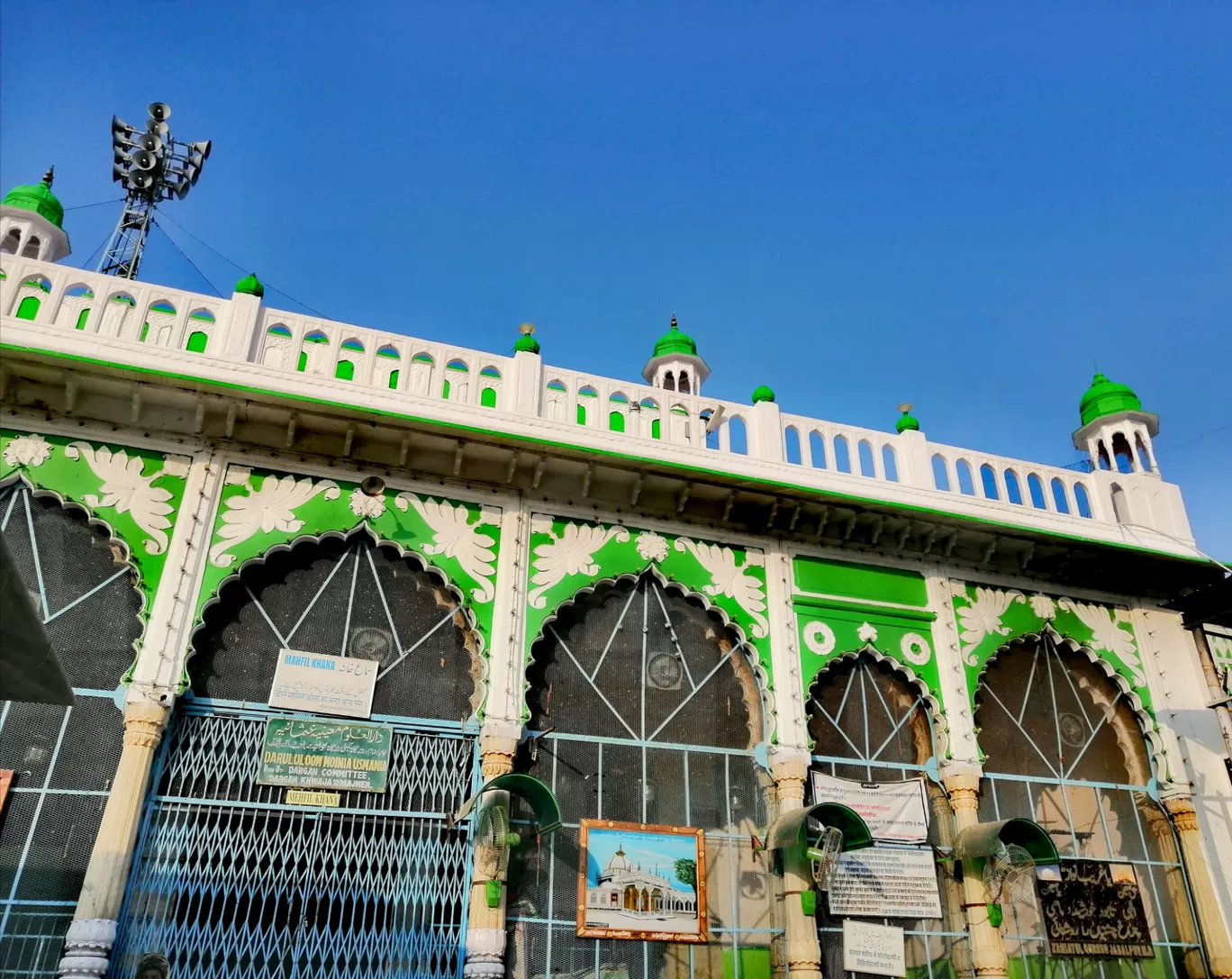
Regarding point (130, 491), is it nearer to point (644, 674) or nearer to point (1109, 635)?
point (644, 674)

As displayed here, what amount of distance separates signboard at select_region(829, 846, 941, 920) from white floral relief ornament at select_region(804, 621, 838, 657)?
6.51ft

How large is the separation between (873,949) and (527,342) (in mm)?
7011

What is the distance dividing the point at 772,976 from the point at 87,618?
22.6ft

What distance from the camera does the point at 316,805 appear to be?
8758 mm

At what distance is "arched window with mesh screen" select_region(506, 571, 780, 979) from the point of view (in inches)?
356

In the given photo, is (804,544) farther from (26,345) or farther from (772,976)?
(26,345)

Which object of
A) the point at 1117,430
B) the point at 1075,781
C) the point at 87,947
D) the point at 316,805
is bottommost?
the point at 87,947

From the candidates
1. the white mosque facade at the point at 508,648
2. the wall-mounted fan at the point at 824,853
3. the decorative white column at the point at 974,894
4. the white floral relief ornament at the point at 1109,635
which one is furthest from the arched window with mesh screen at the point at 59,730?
the white floral relief ornament at the point at 1109,635

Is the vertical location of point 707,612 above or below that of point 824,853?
above

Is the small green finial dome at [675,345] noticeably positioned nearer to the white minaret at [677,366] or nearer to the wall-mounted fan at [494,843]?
the white minaret at [677,366]

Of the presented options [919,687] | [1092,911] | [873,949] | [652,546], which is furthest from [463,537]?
[1092,911]

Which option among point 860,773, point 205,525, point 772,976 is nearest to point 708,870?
point 772,976

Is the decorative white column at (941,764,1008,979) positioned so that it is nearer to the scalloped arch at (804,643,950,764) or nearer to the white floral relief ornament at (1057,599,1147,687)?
the scalloped arch at (804,643,950,764)

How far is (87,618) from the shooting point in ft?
29.4
